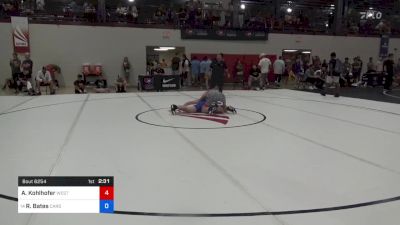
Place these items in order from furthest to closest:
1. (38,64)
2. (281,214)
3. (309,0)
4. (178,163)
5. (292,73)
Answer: (309,0)
(292,73)
(38,64)
(178,163)
(281,214)

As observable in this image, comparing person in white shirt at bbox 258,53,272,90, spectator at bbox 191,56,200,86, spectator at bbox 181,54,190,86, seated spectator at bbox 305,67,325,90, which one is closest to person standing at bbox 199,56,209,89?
spectator at bbox 191,56,200,86

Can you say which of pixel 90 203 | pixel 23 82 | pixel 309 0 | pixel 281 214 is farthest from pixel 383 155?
pixel 309 0

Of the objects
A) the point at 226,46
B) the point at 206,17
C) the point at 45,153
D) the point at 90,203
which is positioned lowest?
the point at 45,153

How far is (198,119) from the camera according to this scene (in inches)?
249

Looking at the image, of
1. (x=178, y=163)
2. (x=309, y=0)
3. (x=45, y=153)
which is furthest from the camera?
(x=309, y=0)

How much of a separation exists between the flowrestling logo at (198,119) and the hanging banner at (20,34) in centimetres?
1050

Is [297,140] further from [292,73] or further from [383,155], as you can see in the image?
[292,73]

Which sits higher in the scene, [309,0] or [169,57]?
[309,0]

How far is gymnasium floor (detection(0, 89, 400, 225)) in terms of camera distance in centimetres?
251

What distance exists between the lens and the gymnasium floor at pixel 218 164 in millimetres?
2514

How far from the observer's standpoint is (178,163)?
3.67m

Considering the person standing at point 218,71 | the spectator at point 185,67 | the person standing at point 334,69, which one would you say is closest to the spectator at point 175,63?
the spectator at point 185,67

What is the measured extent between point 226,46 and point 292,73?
3.93 meters

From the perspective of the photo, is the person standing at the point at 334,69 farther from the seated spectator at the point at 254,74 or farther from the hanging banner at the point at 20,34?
the hanging banner at the point at 20,34
